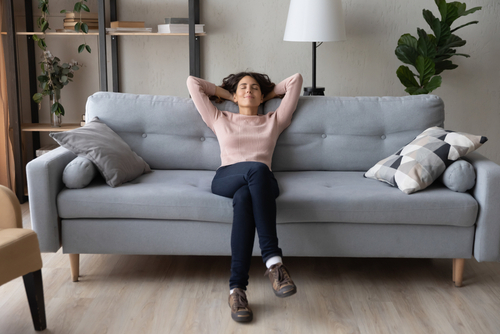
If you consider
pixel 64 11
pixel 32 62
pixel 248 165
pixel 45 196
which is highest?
pixel 64 11

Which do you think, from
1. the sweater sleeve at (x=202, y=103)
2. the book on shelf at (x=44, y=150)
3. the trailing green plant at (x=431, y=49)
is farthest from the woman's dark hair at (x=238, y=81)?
the book on shelf at (x=44, y=150)

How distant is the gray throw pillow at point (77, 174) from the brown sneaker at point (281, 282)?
0.90 m

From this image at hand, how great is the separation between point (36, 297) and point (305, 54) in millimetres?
2651

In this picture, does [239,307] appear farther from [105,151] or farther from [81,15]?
[81,15]

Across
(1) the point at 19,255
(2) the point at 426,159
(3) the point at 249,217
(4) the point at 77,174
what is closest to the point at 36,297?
(1) the point at 19,255

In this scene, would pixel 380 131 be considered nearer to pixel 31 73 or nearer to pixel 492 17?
pixel 492 17

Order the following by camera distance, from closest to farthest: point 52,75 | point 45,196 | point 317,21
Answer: point 45,196 < point 317,21 < point 52,75

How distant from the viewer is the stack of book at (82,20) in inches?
131

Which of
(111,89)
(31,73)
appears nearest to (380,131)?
(111,89)

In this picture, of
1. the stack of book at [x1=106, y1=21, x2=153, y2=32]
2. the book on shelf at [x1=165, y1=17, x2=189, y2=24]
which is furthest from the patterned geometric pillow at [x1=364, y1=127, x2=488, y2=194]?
the stack of book at [x1=106, y1=21, x2=153, y2=32]

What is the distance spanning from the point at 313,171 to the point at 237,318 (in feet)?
3.30

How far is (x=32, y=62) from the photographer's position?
3.59 m

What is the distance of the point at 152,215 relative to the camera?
2084 millimetres

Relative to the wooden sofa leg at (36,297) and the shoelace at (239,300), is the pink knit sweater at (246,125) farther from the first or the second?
the wooden sofa leg at (36,297)
